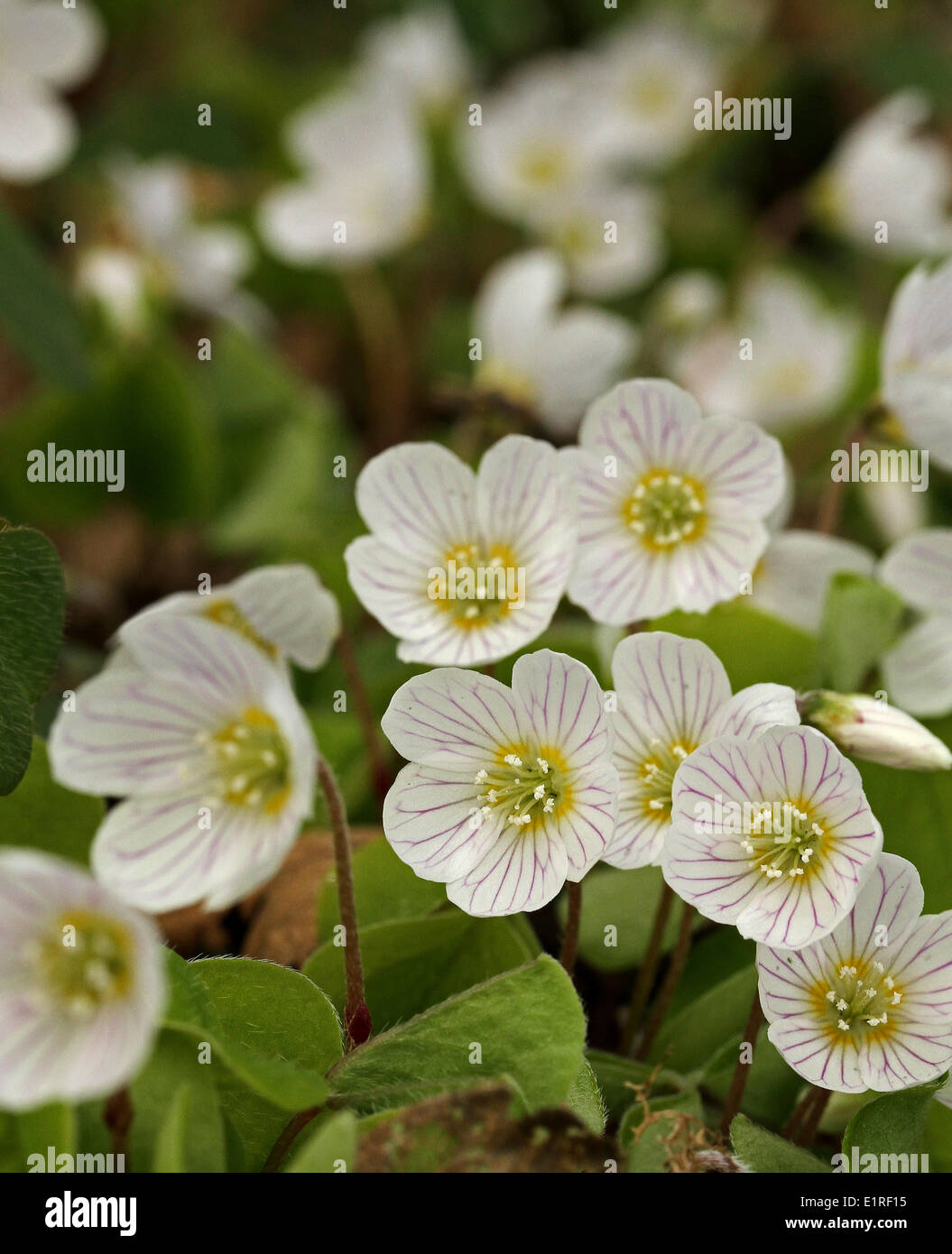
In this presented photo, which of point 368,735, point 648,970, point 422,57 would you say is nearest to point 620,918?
point 648,970

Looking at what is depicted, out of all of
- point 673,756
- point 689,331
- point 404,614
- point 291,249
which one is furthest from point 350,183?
point 673,756

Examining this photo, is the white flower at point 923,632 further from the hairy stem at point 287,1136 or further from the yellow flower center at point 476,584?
the hairy stem at point 287,1136

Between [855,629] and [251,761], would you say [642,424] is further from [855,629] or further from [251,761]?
[251,761]

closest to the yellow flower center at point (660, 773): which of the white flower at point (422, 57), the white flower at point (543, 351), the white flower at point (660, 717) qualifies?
the white flower at point (660, 717)

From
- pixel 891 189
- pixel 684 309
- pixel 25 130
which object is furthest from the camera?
pixel 891 189

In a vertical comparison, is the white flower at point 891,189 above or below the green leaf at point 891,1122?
above

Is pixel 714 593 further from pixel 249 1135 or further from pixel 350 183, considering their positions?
pixel 350 183

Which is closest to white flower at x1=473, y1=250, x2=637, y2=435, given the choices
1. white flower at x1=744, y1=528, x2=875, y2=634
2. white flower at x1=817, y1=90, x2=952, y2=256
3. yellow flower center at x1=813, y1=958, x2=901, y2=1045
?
white flower at x1=744, y1=528, x2=875, y2=634
